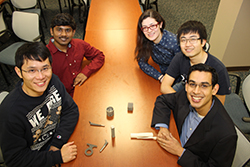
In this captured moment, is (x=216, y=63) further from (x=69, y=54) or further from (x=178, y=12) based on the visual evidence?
(x=178, y=12)

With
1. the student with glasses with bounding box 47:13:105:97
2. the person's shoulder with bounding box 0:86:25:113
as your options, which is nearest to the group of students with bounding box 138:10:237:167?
the student with glasses with bounding box 47:13:105:97

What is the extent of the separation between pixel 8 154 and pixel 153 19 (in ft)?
5.85

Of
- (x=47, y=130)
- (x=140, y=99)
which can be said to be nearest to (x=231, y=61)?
(x=140, y=99)

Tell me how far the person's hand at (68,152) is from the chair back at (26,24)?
2.16 metres

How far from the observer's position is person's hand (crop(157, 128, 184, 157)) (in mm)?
1378

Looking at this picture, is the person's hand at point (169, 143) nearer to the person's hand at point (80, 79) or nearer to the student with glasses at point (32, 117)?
the student with glasses at point (32, 117)

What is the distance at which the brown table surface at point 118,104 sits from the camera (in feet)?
4.56

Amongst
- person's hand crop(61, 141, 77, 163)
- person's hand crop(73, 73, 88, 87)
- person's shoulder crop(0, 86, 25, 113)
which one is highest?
person's shoulder crop(0, 86, 25, 113)

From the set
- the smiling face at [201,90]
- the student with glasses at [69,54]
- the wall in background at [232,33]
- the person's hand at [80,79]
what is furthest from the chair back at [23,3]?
the smiling face at [201,90]

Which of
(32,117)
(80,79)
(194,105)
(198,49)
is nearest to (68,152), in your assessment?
(32,117)

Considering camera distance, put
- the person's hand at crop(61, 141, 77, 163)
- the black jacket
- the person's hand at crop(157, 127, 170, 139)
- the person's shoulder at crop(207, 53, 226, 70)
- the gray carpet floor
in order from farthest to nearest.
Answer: the gray carpet floor
the person's shoulder at crop(207, 53, 226, 70)
the person's hand at crop(157, 127, 170, 139)
the person's hand at crop(61, 141, 77, 163)
the black jacket

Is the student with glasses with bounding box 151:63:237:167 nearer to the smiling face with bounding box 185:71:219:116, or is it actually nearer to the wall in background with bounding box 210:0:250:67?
the smiling face with bounding box 185:71:219:116

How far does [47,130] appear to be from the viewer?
5.23 feet

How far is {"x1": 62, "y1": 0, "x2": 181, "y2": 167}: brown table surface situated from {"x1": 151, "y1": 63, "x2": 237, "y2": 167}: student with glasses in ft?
0.27
